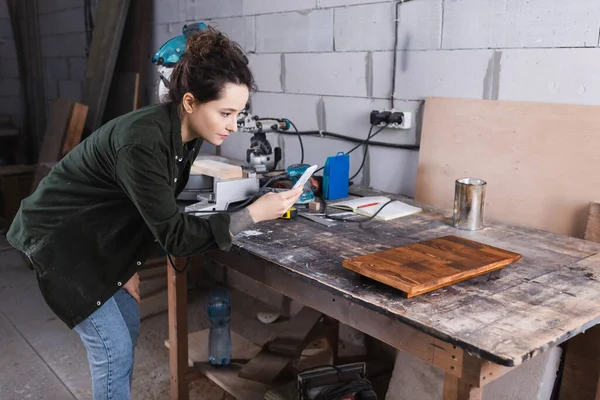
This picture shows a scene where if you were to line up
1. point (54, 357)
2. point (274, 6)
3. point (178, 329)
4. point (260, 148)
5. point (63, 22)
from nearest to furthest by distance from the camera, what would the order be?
point (178, 329) → point (260, 148) → point (54, 357) → point (274, 6) → point (63, 22)

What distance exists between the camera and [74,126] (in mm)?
3840

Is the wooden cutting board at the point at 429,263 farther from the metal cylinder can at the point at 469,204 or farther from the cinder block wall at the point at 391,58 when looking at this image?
the cinder block wall at the point at 391,58

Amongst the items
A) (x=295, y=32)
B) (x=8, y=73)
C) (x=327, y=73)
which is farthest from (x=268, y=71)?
(x=8, y=73)

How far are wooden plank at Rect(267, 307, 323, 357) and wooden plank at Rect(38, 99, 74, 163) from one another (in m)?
2.38

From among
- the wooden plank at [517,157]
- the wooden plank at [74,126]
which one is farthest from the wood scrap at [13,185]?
the wooden plank at [517,157]

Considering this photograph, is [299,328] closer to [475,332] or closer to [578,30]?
[475,332]

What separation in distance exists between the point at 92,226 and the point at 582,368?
1.46 m

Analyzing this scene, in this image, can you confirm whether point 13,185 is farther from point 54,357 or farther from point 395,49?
point 395,49

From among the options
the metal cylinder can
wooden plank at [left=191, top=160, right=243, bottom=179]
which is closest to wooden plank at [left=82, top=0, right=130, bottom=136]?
wooden plank at [left=191, top=160, right=243, bottom=179]

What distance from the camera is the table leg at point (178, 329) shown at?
6.60ft

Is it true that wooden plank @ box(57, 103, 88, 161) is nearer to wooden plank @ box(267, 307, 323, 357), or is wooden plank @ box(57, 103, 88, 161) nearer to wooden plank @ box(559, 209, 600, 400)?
wooden plank @ box(267, 307, 323, 357)

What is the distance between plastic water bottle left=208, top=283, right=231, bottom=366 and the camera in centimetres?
233

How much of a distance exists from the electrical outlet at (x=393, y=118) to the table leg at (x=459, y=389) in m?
1.25

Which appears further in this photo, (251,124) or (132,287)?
(251,124)
